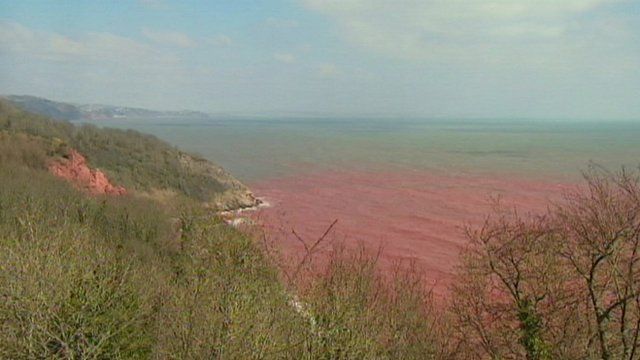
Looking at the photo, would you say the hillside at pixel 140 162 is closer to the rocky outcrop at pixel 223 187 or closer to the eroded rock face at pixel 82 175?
the rocky outcrop at pixel 223 187

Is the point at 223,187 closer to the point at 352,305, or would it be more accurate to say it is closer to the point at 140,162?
the point at 140,162

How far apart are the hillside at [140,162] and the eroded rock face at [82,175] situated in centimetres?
146

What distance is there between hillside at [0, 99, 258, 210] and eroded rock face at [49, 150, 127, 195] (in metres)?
1.46

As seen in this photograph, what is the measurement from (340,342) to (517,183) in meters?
46.4

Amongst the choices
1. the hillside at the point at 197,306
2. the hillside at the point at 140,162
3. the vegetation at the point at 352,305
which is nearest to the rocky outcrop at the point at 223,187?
the hillside at the point at 140,162

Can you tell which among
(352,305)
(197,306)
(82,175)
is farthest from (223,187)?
(197,306)

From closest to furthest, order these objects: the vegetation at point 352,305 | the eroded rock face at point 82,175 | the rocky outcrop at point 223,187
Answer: the vegetation at point 352,305
the eroded rock face at point 82,175
the rocky outcrop at point 223,187

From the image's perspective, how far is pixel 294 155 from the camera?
86.8 metres

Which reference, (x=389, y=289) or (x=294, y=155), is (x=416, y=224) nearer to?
(x=389, y=289)

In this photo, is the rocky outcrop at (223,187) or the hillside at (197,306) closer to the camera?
the hillside at (197,306)

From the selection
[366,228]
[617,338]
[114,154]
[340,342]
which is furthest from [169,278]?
[114,154]

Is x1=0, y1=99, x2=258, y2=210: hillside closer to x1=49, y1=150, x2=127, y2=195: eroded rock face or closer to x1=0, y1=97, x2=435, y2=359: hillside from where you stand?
x1=49, y1=150, x2=127, y2=195: eroded rock face

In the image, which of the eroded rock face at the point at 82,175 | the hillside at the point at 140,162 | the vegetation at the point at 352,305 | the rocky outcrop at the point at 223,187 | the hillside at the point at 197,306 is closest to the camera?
the hillside at the point at 197,306

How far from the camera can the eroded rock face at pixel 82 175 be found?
3719 centimetres
